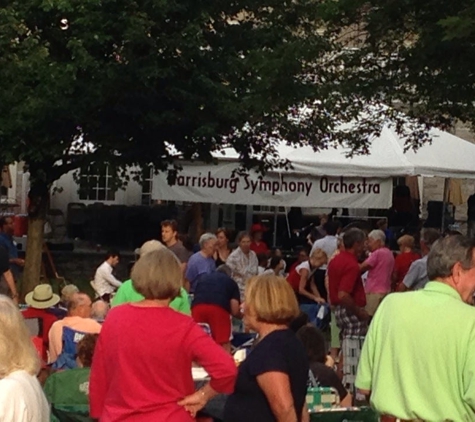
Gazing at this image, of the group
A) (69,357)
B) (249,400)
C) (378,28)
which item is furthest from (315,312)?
(249,400)

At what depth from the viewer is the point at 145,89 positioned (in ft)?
64.5

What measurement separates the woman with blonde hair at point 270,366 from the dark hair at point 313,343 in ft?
7.65

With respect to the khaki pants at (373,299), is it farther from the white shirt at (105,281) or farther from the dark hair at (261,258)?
Answer: the white shirt at (105,281)

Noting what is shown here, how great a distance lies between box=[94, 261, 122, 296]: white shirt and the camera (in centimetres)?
1507

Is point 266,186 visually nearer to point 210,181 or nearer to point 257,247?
point 210,181

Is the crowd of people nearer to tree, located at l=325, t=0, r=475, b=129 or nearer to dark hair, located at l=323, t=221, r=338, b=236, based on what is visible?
tree, located at l=325, t=0, r=475, b=129

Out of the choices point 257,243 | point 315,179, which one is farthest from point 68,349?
point 315,179

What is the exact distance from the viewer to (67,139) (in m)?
19.9

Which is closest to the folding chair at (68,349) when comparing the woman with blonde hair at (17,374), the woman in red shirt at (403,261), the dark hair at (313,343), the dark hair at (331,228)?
the dark hair at (313,343)

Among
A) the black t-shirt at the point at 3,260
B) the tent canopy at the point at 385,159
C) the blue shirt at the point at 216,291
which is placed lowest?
the blue shirt at the point at 216,291

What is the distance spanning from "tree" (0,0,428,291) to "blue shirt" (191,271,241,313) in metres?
6.73

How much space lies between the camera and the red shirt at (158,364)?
16.5 feet

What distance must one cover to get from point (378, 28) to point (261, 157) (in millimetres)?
5754

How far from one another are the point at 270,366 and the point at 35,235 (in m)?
15.6
